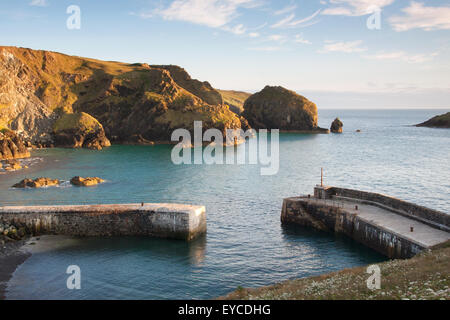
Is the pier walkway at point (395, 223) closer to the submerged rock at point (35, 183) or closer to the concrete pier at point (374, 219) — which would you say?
the concrete pier at point (374, 219)

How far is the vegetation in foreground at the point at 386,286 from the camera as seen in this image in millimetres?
18016

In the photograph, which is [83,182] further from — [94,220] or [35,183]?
[94,220]

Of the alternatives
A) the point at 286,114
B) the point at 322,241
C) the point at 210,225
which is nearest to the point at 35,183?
the point at 210,225

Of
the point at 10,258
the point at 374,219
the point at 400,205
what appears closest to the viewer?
the point at 10,258

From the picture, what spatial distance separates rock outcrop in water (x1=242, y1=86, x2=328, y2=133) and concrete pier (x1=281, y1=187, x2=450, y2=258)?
153 meters

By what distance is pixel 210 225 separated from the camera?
4128 centimetres

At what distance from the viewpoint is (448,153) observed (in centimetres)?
10481

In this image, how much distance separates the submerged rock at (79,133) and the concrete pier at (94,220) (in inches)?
3250

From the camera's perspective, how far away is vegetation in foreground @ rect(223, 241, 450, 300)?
59.1 feet

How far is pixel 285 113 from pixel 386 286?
177 meters

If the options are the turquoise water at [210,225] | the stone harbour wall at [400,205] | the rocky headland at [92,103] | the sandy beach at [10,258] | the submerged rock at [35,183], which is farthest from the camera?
the rocky headland at [92,103]

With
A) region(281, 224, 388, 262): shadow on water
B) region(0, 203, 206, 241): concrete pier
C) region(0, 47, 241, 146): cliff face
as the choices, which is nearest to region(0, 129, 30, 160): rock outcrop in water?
region(0, 47, 241, 146): cliff face

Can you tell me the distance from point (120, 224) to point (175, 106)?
10601 centimetres

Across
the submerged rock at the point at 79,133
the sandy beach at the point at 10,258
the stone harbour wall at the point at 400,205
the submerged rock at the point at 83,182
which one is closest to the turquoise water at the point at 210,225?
the sandy beach at the point at 10,258
